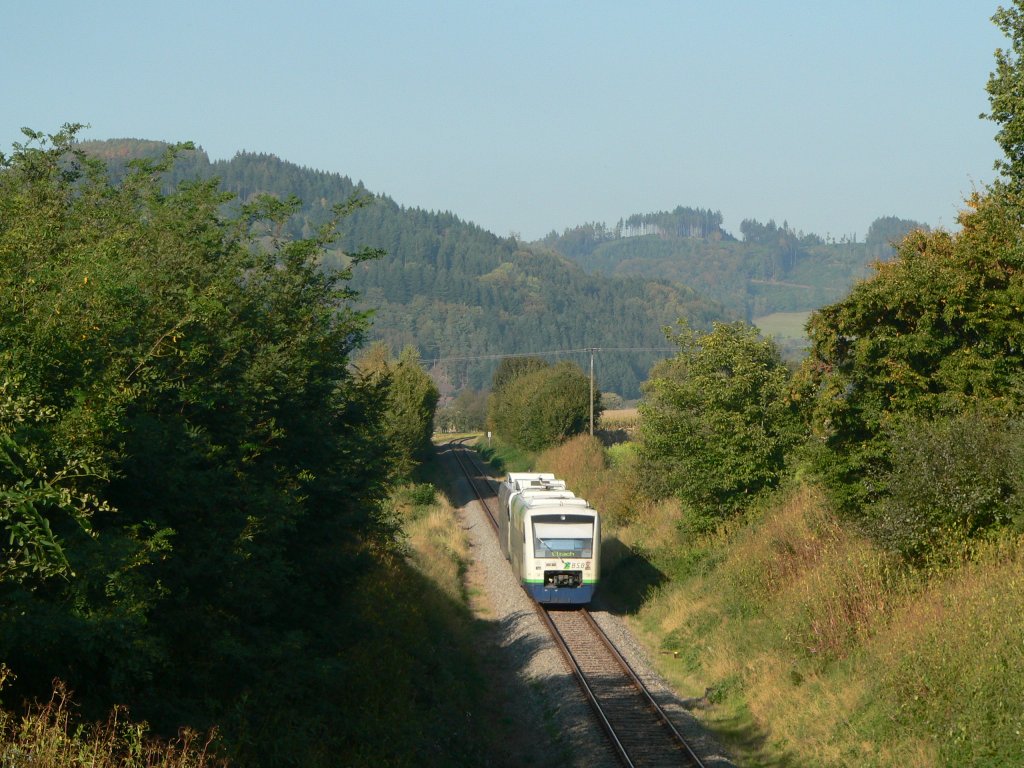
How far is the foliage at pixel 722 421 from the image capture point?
25828 mm

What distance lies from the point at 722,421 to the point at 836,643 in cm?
1056

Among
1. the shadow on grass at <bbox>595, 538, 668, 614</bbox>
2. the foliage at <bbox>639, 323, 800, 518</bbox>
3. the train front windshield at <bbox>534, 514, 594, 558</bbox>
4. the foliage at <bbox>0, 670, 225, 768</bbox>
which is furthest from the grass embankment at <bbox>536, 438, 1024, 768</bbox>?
the foliage at <bbox>0, 670, 225, 768</bbox>

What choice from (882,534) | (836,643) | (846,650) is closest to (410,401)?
(882,534)

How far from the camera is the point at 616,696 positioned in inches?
705

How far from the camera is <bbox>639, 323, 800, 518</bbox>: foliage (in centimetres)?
2583

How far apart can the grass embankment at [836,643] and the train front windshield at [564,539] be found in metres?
2.32

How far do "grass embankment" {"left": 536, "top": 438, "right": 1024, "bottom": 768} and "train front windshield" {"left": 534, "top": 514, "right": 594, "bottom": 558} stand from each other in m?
2.32

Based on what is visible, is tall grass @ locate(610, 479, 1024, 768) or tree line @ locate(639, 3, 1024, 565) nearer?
tall grass @ locate(610, 479, 1024, 768)

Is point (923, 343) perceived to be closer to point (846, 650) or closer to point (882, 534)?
point (882, 534)

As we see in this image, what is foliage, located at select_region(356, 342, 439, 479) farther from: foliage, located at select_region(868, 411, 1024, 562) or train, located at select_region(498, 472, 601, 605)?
foliage, located at select_region(868, 411, 1024, 562)

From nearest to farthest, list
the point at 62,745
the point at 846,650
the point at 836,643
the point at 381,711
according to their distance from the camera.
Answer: the point at 62,745 < the point at 381,711 < the point at 846,650 < the point at 836,643

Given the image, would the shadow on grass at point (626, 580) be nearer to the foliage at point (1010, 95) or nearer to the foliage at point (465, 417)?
the foliage at point (1010, 95)

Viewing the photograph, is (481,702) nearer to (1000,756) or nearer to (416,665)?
(416,665)

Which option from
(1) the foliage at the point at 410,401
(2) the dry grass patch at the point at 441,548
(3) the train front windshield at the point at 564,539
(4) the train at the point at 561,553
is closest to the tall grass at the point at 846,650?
(4) the train at the point at 561,553
